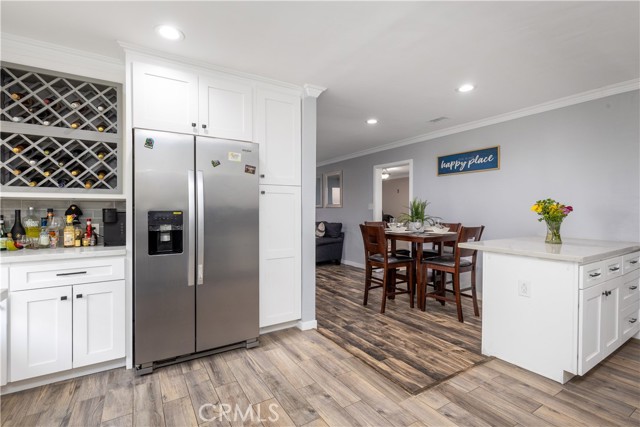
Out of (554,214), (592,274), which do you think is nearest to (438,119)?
(554,214)

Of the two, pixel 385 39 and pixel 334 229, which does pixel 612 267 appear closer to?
pixel 385 39

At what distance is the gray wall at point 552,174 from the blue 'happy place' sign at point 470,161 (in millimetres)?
69

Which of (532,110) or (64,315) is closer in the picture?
(64,315)

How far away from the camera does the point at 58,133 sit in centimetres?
232

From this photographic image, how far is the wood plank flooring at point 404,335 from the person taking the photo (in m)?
2.27

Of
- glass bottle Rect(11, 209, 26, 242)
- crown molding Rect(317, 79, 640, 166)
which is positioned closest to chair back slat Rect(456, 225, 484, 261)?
crown molding Rect(317, 79, 640, 166)

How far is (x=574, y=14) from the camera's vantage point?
6.14 ft

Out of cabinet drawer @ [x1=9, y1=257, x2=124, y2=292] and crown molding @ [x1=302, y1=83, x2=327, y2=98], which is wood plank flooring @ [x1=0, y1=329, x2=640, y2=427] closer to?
cabinet drawer @ [x1=9, y1=257, x2=124, y2=292]

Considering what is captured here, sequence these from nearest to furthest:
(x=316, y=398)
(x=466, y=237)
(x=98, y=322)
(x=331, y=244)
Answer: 1. (x=316, y=398)
2. (x=98, y=322)
3. (x=466, y=237)
4. (x=331, y=244)

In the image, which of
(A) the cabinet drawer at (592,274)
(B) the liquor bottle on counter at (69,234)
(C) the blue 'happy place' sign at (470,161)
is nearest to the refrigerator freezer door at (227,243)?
(B) the liquor bottle on counter at (69,234)

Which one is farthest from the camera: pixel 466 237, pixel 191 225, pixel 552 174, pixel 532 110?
pixel 532 110

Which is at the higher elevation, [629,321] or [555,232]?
[555,232]

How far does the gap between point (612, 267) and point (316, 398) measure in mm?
2308

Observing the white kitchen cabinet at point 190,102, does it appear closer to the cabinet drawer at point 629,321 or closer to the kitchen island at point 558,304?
the kitchen island at point 558,304
